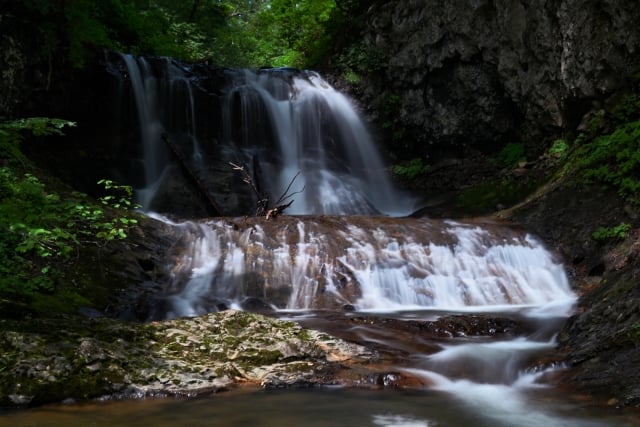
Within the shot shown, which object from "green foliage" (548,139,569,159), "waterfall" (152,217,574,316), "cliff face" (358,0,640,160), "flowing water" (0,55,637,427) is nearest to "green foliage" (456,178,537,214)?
"green foliage" (548,139,569,159)

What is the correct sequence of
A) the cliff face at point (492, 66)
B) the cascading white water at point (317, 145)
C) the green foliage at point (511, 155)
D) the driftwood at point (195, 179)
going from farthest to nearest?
the cascading white water at point (317, 145) < the green foliage at point (511, 155) < the driftwood at point (195, 179) < the cliff face at point (492, 66)

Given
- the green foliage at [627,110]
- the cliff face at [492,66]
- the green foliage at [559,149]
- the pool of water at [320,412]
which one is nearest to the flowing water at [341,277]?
the pool of water at [320,412]

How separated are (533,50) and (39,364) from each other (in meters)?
12.7

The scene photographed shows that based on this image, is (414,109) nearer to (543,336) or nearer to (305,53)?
→ (305,53)

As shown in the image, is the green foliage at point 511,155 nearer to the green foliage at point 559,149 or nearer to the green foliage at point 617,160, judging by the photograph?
the green foliage at point 559,149

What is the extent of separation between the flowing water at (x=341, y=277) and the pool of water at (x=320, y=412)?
0.05ft

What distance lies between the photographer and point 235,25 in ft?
96.5

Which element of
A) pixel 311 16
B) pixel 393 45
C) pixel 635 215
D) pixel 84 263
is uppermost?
pixel 311 16

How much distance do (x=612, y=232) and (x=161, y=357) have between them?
7.75 m

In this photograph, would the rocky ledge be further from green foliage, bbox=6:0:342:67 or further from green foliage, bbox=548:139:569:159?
green foliage, bbox=548:139:569:159

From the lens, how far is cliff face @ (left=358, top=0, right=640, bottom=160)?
11.1 meters

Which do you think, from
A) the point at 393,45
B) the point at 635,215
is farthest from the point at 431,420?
the point at 393,45

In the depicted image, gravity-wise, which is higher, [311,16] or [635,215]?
[311,16]

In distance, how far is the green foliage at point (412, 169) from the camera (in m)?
16.3
